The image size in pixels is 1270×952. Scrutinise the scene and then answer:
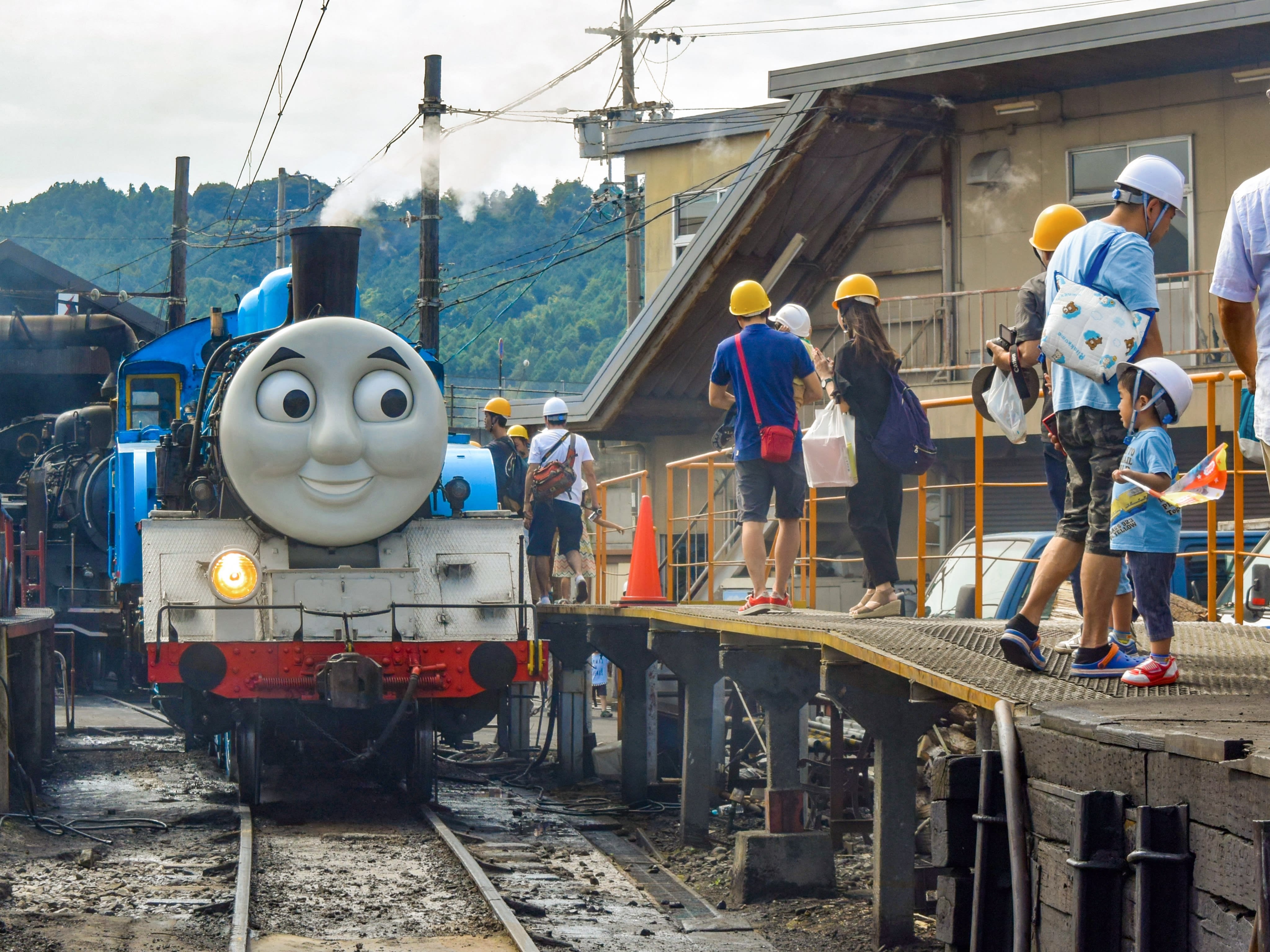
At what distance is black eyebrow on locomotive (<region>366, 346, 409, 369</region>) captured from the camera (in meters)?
9.66

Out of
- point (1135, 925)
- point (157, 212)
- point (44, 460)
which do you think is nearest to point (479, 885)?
point (1135, 925)

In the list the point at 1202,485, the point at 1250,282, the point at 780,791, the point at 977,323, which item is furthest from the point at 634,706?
the point at 1250,282

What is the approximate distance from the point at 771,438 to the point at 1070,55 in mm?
7680

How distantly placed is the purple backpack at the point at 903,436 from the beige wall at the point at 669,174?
1203 cm

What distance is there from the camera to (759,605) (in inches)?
329

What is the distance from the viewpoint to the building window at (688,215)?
67.2 ft

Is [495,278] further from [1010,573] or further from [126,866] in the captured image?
[126,866]

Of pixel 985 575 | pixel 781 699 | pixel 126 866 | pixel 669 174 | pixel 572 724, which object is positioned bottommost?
pixel 126 866

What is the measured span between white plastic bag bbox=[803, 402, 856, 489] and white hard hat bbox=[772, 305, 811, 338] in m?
1.14

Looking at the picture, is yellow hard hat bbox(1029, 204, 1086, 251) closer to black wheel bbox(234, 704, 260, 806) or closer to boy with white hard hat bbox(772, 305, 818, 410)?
boy with white hard hat bbox(772, 305, 818, 410)

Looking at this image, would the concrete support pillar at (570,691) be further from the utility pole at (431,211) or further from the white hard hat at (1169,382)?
the white hard hat at (1169,382)

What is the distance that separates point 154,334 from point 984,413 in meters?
20.2

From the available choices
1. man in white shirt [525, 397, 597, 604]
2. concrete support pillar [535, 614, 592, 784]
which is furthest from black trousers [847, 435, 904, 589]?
concrete support pillar [535, 614, 592, 784]

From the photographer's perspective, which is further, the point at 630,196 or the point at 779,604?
the point at 630,196
